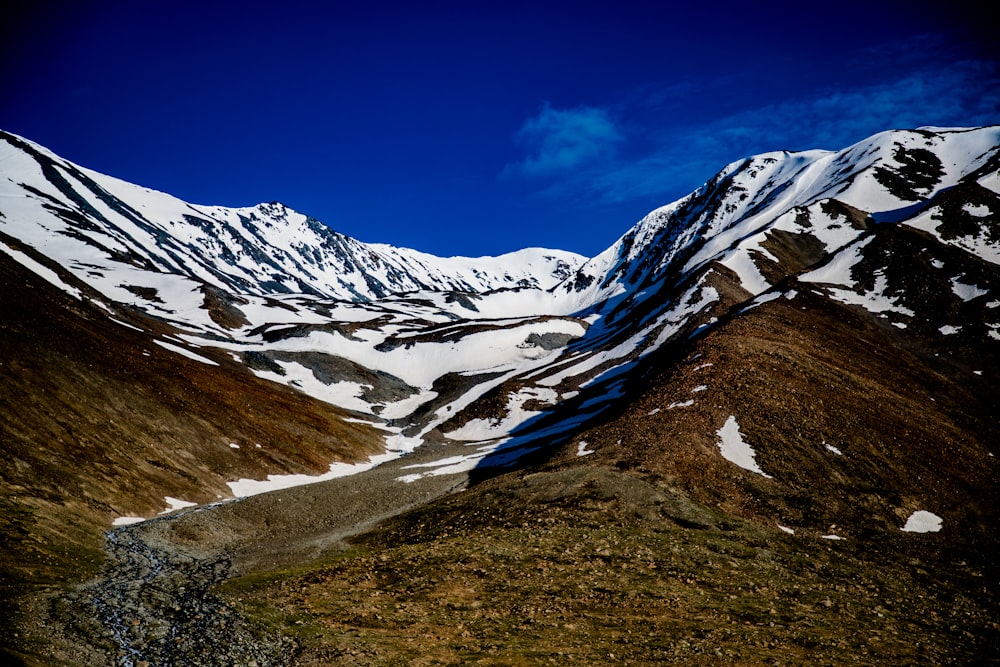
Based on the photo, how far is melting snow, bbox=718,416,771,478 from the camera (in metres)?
49.1

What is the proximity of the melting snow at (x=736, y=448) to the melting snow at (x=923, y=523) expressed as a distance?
386 inches

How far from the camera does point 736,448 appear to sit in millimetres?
51156

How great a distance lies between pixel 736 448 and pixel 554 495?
17.6m

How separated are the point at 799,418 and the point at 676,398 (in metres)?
11.3

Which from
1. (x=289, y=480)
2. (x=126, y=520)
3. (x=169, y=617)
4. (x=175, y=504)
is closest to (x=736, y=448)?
(x=169, y=617)

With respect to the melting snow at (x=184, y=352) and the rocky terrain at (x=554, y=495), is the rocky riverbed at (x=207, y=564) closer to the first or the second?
the rocky terrain at (x=554, y=495)

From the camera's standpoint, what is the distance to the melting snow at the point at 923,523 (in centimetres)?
4325

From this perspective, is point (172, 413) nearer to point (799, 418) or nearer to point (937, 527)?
point (799, 418)

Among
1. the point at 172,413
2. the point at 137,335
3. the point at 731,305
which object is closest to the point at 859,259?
the point at 731,305

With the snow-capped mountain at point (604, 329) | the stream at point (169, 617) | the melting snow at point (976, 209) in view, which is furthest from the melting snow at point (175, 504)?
the melting snow at point (976, 209)

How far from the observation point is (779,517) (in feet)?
137

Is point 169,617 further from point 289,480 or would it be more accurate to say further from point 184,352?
point 184,352

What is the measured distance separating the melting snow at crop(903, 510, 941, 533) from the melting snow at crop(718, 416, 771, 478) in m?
9.80

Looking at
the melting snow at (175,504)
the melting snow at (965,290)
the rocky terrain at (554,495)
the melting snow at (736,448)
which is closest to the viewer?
the rocky terrain at (554,495)
